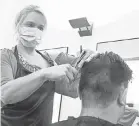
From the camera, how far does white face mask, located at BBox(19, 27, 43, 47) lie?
130cm

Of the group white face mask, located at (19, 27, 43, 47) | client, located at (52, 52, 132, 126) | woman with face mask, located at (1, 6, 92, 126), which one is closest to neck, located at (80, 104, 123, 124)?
client, located at (52, 52, 132, 126)

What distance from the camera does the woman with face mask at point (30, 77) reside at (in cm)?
112

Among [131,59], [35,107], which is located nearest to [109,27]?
[131,59]

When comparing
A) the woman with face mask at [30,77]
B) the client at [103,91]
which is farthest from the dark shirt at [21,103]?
the client at [103,91]

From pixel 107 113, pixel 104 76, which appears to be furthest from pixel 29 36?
pixel 107 113

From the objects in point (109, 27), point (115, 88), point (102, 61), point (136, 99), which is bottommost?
point (136, 99)

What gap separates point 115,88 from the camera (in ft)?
3.66

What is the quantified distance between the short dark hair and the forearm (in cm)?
19

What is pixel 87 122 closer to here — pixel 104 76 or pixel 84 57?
pixel 104 76

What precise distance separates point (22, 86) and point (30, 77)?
50 millimetres

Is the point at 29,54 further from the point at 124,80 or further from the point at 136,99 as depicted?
the point at 136,99

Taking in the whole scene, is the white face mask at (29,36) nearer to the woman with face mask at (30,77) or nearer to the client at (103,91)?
the woman with face mask at (30,77)

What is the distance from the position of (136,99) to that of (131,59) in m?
0.26

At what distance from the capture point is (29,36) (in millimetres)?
1308
